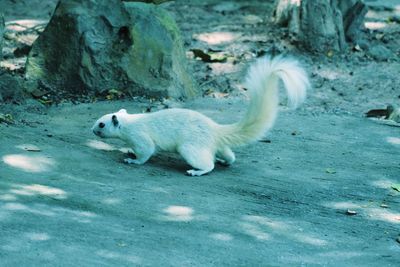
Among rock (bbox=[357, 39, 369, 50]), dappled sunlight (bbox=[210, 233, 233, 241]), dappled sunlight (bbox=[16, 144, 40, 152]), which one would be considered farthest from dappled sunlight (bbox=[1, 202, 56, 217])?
rock (bbox=[357, 39, 369, 50])

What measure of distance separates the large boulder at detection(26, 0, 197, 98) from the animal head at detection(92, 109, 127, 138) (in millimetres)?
2415

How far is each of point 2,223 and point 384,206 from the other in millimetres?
3062

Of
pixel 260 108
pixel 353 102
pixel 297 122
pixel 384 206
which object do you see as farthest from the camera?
pixel 353 102

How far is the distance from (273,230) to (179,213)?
723 millimetres

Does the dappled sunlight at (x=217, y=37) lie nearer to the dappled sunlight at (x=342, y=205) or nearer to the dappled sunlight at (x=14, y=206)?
the dappled sunlight at (x=342, y=205)

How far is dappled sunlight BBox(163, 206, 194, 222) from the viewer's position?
5652mm

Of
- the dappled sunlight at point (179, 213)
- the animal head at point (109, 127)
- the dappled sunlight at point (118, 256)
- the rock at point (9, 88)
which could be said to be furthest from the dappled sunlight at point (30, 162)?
the rock at point (9, 88)

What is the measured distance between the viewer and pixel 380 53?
40.9 feet

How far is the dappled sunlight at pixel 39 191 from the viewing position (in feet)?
19.1

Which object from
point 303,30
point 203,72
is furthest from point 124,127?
point 303,30

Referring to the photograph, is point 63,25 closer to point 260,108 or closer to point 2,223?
point 260,108

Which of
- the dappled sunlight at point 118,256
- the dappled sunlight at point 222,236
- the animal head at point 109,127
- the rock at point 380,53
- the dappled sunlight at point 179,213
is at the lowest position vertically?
the dappled sunlight at point 118,256

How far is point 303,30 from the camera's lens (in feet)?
40.6

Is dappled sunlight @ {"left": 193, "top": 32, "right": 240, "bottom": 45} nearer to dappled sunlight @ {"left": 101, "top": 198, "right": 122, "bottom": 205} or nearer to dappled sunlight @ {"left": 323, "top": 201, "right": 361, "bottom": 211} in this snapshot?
dappled sunlight @ {"left": 323, "top": 201, "right": 361, "bottom": 211}
